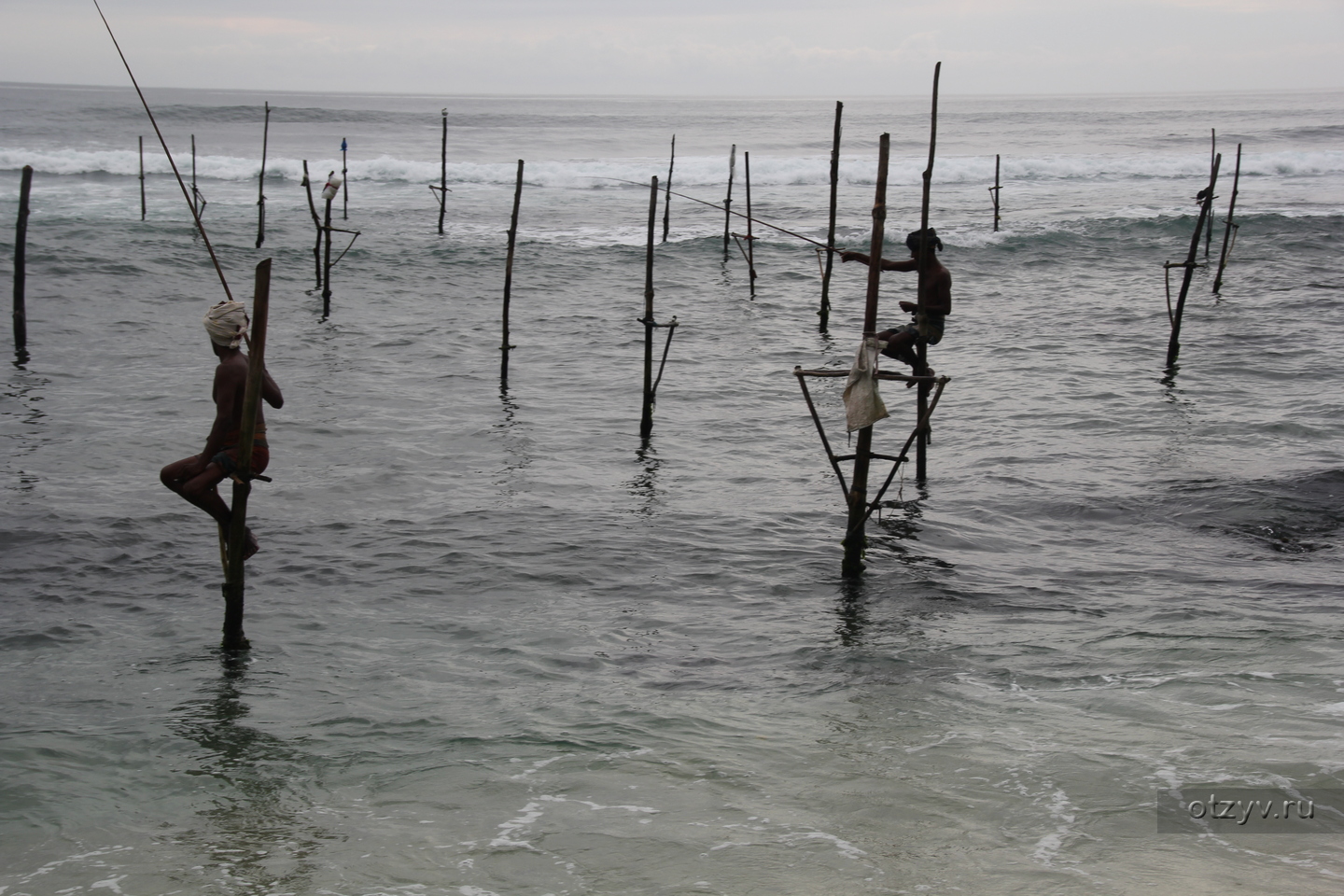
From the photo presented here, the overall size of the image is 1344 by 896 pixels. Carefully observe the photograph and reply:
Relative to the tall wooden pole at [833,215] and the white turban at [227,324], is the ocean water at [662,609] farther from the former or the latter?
the white turban at [227,324]

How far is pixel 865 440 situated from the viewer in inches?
322

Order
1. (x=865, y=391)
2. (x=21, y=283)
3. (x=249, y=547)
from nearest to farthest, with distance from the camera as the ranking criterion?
(x=249, y=547) → (x=865, y=391) → (x=21, y=283)

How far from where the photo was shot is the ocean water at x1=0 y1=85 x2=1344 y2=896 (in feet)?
17.2

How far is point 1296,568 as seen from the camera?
29.5 ft

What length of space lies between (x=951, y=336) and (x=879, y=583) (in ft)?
37.4

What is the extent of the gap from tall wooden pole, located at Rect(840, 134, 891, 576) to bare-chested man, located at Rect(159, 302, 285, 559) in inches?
164

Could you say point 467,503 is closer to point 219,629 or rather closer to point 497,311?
point 219,629

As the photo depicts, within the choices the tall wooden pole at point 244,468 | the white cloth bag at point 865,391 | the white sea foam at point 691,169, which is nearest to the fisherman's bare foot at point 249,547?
the tall wooden pole at point 244,468

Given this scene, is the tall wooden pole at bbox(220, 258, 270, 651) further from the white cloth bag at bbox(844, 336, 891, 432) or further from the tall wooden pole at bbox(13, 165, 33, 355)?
the tall wooden pole at bbox(13, 165, 33, 355)

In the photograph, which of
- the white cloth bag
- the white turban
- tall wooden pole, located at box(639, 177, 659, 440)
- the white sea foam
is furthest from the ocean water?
the white sea foam

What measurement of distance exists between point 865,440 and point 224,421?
4.59 meters

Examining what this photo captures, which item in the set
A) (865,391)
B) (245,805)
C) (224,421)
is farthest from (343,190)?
(245,805)

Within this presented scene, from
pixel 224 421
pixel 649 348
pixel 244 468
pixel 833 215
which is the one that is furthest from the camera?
pixel 833 215

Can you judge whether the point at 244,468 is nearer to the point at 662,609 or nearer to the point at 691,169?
the point at 662,609
